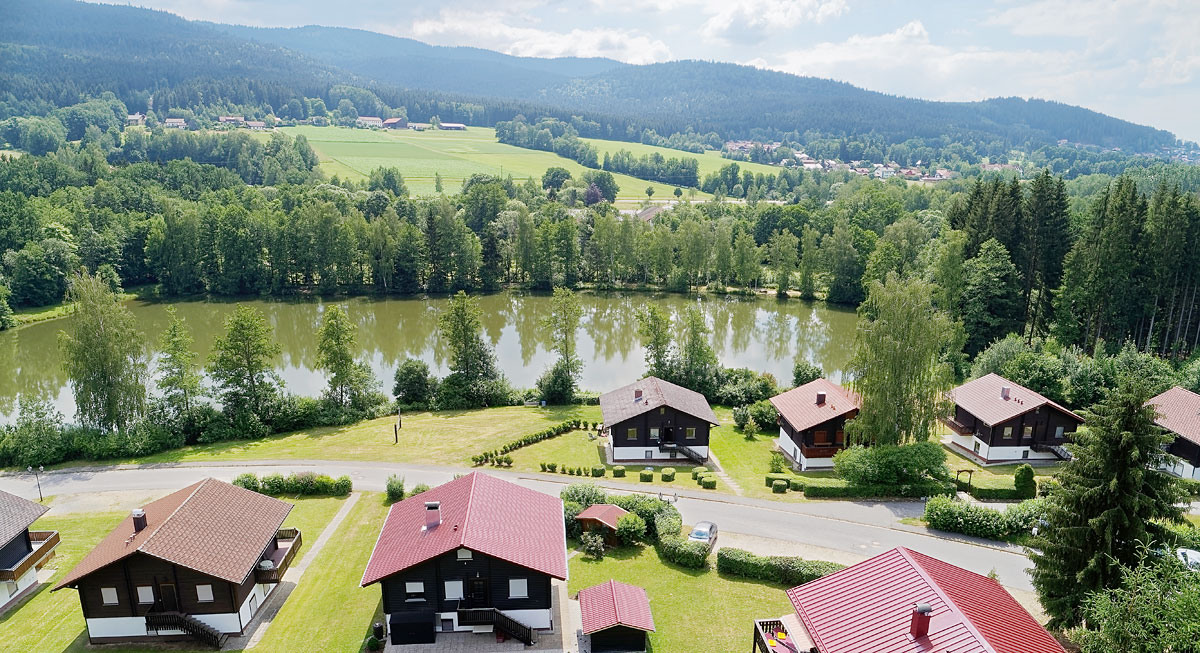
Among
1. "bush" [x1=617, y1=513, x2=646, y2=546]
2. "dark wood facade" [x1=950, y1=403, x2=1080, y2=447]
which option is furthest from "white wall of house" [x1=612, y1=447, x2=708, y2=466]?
"dark wood facade" [x1=950, y1=403, x2=1080, y2=447]

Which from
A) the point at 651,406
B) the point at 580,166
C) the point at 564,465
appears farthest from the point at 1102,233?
the point at 580,166

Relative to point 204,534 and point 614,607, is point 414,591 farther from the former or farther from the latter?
point 204,534

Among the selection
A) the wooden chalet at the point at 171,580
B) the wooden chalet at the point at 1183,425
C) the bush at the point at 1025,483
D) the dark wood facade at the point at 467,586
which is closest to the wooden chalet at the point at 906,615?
the dark wood facade at the point at 467,586

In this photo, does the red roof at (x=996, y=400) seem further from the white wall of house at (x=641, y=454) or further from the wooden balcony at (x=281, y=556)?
the wooden balcony at (x=281, y=556)

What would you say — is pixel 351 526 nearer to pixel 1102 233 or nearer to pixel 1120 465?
pixel 1120 465

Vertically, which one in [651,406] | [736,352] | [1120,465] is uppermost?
[1120,465]

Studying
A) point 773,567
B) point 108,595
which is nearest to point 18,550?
point 108,595
